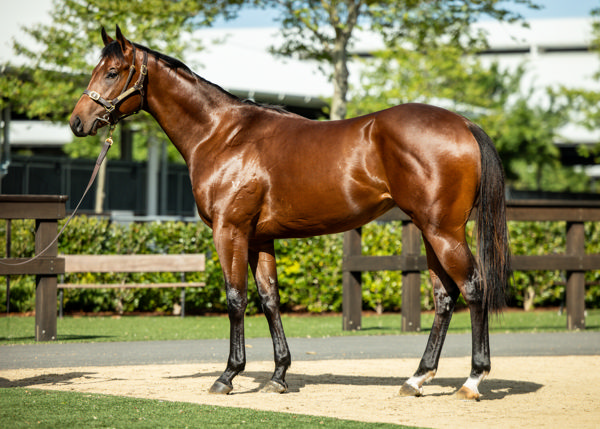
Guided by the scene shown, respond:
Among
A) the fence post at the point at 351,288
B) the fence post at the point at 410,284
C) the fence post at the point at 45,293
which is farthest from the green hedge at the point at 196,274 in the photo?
the fence post at the point at 45,293

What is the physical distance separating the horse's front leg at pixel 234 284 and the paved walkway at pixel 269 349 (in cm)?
155

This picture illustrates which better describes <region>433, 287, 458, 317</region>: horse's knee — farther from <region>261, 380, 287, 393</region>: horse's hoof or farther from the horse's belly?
<region>261, 380, 287, 393</region>: horse's hoof

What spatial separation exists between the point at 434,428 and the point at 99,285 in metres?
7.80

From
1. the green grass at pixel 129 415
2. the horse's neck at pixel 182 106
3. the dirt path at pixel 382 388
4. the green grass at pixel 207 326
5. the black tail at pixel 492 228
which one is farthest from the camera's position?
the green grass at pixel 207 326

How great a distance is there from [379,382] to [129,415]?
7.69ft

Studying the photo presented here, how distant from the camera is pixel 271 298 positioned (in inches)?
233

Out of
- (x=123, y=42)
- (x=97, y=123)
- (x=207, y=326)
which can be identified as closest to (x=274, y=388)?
(x=97, y=123)

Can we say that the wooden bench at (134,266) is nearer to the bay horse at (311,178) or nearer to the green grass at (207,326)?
the green grass at (207,326)

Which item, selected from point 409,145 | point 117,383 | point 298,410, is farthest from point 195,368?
point 409,145

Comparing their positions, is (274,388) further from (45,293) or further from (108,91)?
(45,293)

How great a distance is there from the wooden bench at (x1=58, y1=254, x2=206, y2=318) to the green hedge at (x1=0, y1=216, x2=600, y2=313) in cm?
52

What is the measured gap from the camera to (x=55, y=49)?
1795 centimetres

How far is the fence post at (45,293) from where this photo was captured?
8359mm

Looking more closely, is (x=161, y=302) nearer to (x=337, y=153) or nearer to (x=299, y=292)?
(x=299, y=292)
